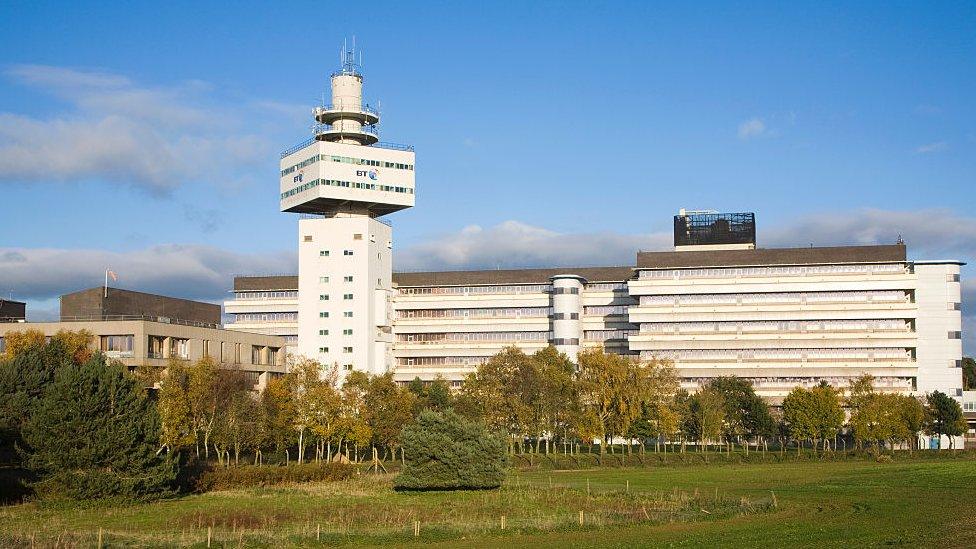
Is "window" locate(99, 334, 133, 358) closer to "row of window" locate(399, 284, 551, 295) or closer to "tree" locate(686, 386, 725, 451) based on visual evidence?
"tree" locate(686, 386, 725, 451)

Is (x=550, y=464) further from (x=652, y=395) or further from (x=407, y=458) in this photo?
(x=407, y=458)

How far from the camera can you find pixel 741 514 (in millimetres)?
64438

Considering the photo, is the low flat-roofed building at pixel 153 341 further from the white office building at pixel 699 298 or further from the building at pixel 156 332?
the white office building at pixel 699 298

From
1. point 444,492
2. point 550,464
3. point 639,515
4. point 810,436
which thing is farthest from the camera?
point 810,436

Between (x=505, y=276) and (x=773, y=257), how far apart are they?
45.6 metres

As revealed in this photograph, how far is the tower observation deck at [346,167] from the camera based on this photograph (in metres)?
158

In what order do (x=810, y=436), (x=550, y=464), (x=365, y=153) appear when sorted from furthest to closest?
(x=365, y=153) < (x=810, y=436) < (x=550, y=464)

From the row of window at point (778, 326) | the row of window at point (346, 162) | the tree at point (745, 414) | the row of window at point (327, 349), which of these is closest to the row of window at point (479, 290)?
the row of window at point (778, 326)

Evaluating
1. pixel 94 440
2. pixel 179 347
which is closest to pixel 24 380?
pixel 94 440

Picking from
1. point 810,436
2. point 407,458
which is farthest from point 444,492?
point 810,436

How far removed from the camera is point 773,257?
165625 millimetres

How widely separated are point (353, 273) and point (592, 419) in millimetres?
52328

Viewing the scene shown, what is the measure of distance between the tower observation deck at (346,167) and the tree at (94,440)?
276 ft

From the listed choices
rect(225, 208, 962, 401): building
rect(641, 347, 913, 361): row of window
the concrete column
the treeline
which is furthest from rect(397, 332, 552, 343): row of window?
the treeline
